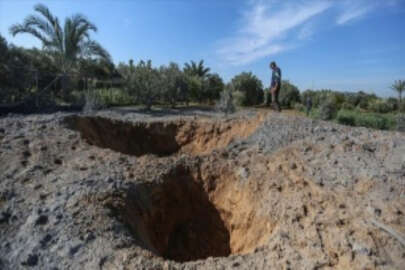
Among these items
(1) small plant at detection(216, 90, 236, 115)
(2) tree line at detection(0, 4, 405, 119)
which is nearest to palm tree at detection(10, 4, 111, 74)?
(2) tree line at detection(0, 4, 405, 119)

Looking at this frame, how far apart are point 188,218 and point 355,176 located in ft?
7.92

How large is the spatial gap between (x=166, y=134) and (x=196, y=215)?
11.8 ft

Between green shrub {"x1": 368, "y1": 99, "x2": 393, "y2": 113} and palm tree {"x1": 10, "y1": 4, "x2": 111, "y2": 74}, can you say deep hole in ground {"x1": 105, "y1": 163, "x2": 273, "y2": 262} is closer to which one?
palm tree {"x1": 10, "y1": 4, "x2": 111, "y2": 74}

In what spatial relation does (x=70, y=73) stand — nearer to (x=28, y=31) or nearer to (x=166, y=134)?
(x=28, y=31)

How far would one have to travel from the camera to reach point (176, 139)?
7.40m

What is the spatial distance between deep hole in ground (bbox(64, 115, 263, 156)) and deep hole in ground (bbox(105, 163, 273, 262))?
2.50 meters

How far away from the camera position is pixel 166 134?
7.47m

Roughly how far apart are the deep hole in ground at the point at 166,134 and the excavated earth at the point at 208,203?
1.04m

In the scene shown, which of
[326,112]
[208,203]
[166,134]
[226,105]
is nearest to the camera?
[208,203]

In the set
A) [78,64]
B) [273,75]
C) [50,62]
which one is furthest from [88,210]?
[50,62]

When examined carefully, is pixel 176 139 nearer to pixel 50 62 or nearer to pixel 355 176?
pixel 355 176

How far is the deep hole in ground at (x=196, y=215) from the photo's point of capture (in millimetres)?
3508

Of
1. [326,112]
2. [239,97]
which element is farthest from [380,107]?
[239,97]

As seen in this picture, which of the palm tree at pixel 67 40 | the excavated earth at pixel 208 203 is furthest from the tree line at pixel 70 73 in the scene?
the excavated earth at pixel 208 203
